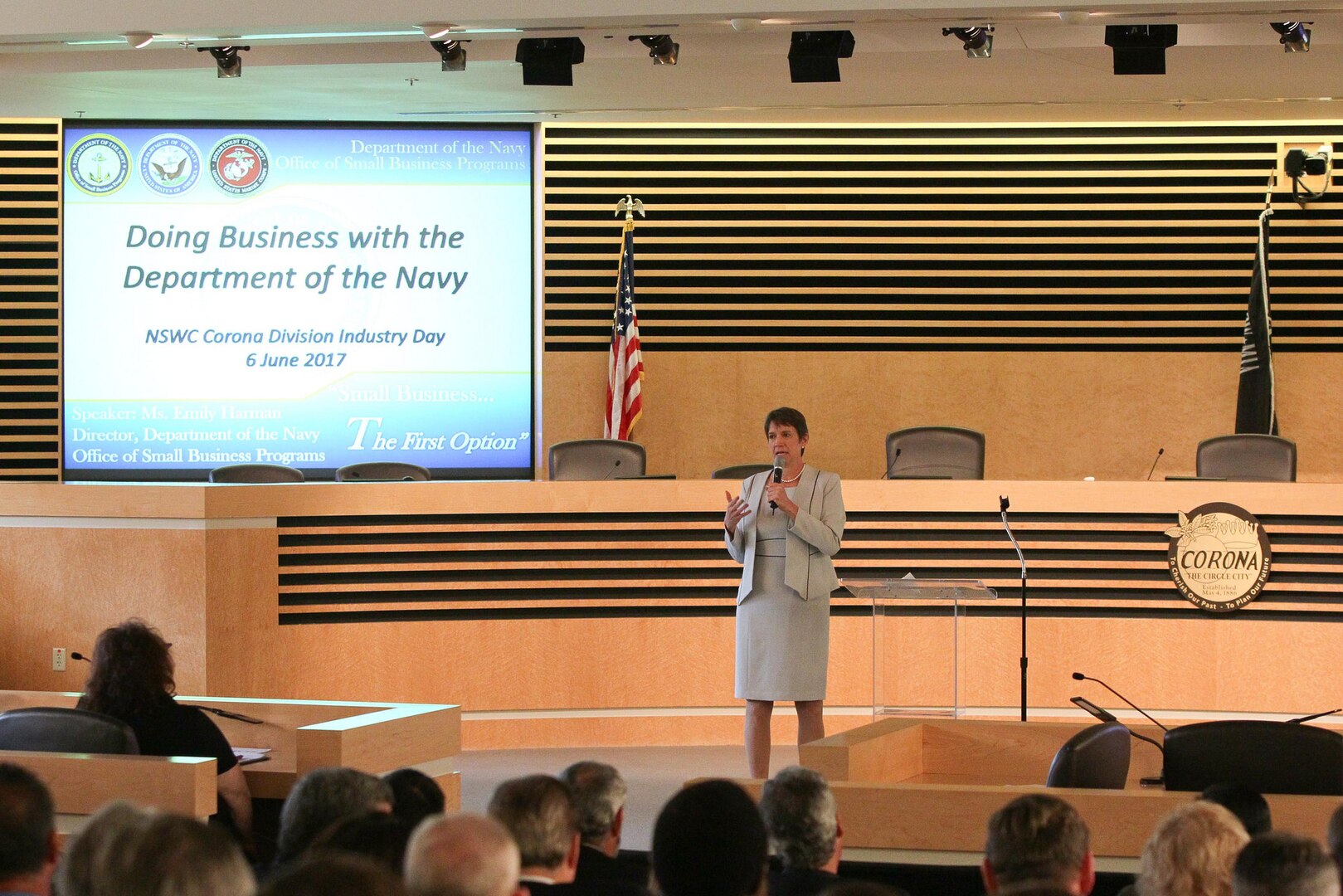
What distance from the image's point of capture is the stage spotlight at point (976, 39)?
7570 mm

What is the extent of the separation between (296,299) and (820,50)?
4.22m

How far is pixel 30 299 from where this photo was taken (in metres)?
10.3

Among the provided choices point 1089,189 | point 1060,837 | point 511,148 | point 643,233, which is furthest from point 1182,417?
point 1060,837

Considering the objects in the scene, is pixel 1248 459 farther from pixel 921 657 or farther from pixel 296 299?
pixel 296 299

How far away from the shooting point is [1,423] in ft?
34.3

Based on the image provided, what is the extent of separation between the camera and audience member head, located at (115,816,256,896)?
6.29 ft

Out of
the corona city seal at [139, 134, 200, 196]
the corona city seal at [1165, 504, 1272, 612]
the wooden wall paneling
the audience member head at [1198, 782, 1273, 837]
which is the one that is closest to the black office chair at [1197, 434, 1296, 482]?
the corona city seal at [1165, 504, 1272, 612]

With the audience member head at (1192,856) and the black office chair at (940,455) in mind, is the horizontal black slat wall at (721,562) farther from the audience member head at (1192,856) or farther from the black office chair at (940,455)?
the audience member head at (1192,856)

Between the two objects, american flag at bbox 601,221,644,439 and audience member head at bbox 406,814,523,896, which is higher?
american flag at bbox 601,221,644,439

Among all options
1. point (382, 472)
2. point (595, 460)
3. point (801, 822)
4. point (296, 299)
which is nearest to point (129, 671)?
point (801, 822)

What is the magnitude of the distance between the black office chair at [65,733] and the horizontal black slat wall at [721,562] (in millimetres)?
3387

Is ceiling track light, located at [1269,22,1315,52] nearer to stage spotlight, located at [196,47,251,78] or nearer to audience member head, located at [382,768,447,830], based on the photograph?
stage spotlight, located at [196,47,251,78]

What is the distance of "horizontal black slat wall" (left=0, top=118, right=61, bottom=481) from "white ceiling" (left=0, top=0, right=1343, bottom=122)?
0.61 meters

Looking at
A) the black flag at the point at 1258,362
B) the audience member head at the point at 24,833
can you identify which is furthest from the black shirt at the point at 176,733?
the black flag at the point at 1258,362
